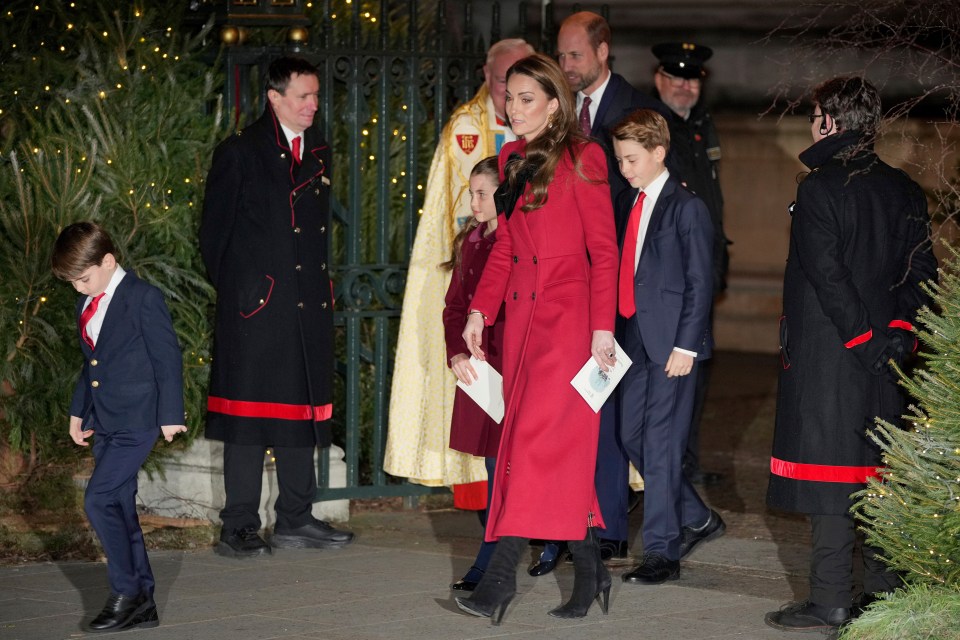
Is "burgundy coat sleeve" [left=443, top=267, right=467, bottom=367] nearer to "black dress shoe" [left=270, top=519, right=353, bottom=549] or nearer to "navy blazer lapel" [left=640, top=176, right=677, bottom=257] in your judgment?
"navy blazer lapel" [left=640, top=176, right=677, bottom=257]

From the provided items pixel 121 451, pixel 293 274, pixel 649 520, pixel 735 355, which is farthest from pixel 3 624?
pixel 735 355

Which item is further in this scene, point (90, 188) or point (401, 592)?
point (90, 188)

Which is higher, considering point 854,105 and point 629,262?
point 854,105

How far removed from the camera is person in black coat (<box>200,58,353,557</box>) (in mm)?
6453

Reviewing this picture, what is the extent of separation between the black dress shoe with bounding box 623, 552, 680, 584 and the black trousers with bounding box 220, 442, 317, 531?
161cm

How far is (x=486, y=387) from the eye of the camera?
553 centimetres

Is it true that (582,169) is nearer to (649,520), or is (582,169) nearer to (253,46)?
(649,520)

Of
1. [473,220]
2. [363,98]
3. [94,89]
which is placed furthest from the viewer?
[363,98]

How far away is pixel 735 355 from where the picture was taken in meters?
14.4

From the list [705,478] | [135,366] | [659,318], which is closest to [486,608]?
[659,318]

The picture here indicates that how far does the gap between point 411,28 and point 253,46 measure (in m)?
0.76

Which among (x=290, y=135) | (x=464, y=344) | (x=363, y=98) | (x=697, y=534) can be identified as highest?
(x=363, y=98)

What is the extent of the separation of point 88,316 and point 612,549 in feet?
7.85

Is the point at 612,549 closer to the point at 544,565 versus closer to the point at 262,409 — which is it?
the point at 544,565
